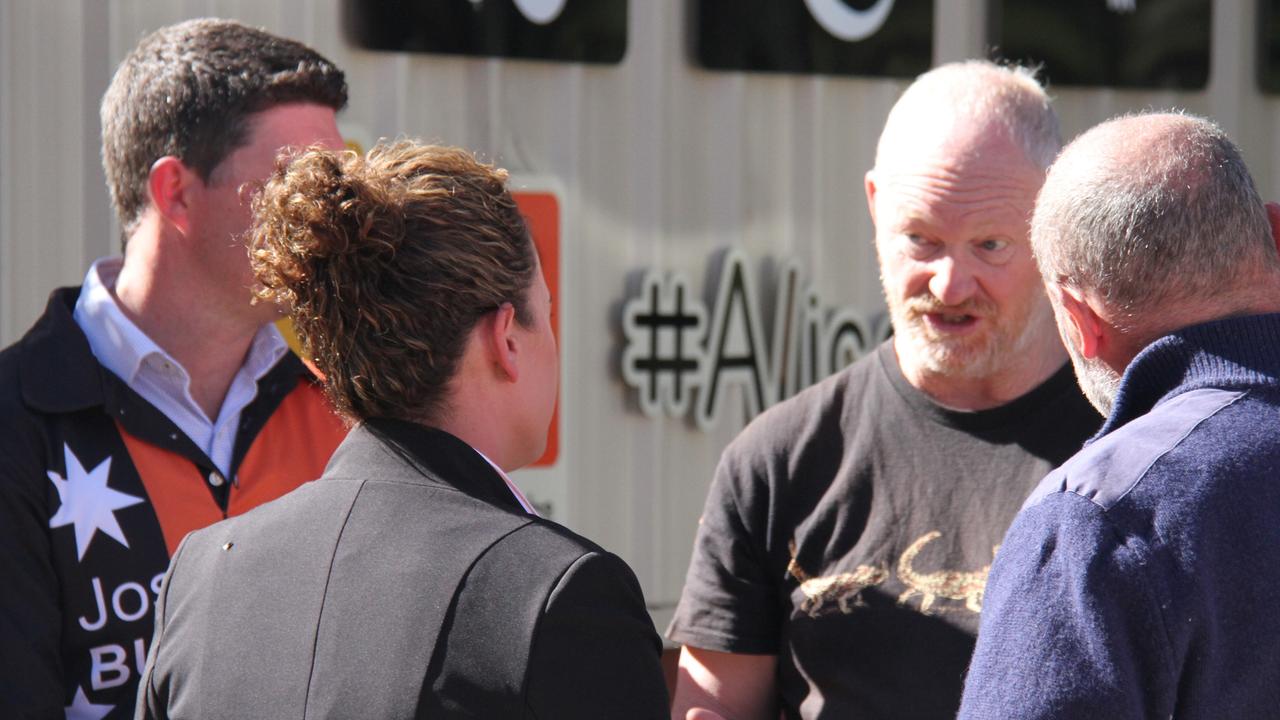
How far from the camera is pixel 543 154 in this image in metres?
2.83

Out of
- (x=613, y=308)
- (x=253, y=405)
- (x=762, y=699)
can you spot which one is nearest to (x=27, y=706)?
(x=253, y=405)

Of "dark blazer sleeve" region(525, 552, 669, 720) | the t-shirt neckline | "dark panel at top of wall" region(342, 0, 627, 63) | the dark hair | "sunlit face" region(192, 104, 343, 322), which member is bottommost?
"dark blazer sleeve" region(525, 552, 669, 720)

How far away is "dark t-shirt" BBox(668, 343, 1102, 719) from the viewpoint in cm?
192

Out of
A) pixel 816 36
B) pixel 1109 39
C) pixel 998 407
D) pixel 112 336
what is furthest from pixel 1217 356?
pixel 1109 39

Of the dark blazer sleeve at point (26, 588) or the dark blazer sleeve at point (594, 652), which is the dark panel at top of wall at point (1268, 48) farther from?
the dark blazer sleeve at point (26, 588)

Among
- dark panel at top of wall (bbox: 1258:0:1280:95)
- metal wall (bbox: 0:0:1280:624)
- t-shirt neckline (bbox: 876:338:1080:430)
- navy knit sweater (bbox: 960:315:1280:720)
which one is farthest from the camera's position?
dark panel at top of wall (bbox: 1258:0:1280:95)

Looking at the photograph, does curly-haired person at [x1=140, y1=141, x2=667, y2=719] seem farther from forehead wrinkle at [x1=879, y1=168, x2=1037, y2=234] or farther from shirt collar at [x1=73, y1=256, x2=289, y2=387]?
forehead wrinkle at [x1=879, y1=168, x2=1037, y2=234]

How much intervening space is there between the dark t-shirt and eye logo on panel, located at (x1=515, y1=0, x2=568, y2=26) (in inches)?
43.1

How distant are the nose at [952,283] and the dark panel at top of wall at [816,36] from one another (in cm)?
112

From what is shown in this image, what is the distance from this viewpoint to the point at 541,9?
2.79 m

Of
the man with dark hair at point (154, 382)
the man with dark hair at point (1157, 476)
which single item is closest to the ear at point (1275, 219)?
the man with dark hair at point (1157, 476)

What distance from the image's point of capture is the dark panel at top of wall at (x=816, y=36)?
3016 mm

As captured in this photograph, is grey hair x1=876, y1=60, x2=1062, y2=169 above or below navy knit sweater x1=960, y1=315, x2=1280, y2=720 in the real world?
above

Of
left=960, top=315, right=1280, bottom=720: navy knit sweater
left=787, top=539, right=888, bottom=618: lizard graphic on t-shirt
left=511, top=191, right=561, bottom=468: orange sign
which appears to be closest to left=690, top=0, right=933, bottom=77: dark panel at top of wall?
left=511, top=191, right=561, bottom=468: orange sign
